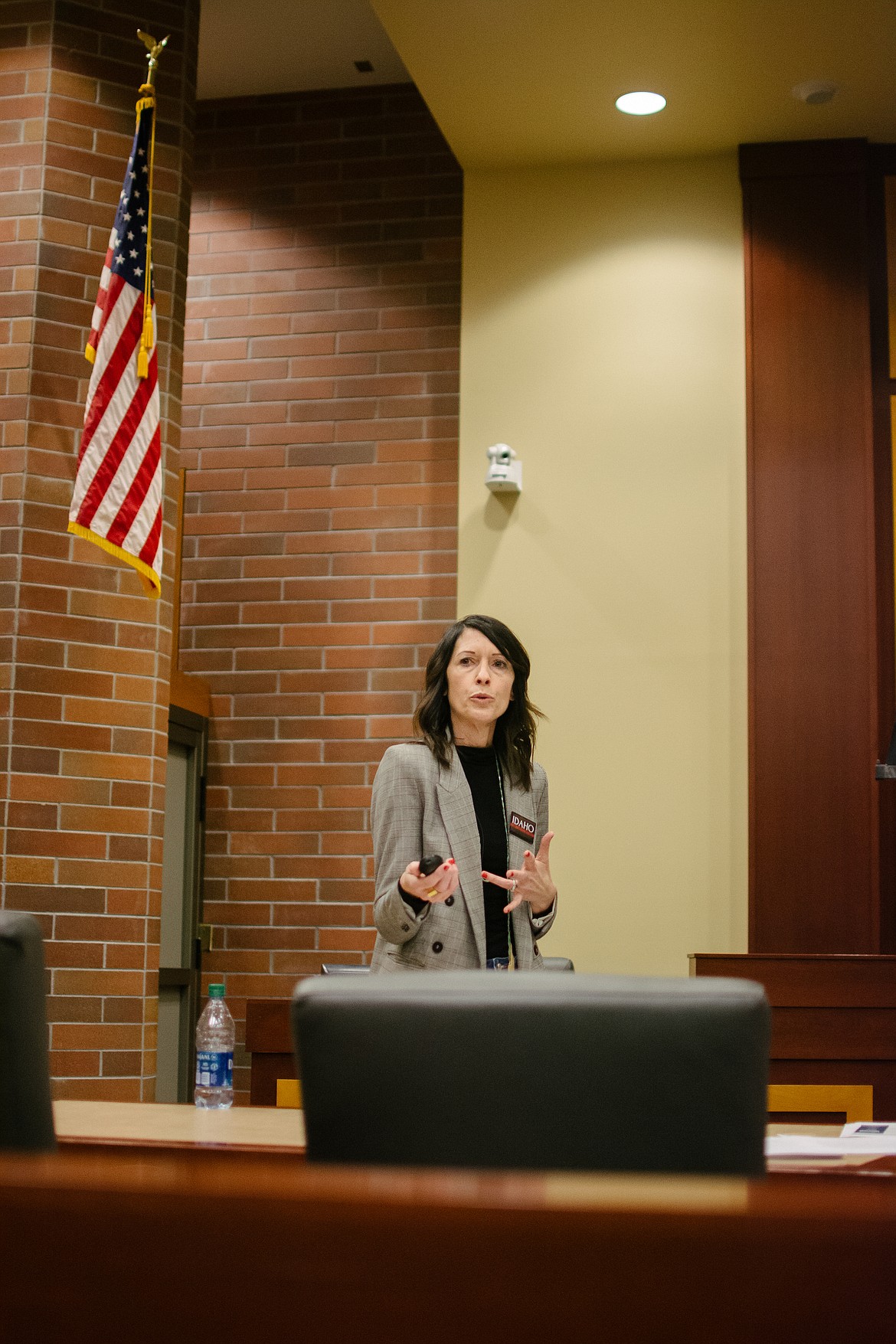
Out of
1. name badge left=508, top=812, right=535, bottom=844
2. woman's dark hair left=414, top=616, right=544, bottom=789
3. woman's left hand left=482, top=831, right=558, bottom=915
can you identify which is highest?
woman's dark hair left=414, top=616, right=544, bottom=789

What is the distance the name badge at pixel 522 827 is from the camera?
8.68 ft

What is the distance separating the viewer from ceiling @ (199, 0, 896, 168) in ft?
13.4

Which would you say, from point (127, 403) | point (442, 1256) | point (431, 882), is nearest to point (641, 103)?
point (127, 403)

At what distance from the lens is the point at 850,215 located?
480 centimetres

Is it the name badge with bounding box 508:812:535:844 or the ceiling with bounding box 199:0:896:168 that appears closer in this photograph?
the name badge with bounding box 508:812:535:844

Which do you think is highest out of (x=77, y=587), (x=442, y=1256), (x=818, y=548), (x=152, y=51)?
(x=152, y=51)

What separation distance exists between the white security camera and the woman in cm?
197

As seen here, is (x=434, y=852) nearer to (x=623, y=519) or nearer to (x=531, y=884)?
(x=531, y=884)

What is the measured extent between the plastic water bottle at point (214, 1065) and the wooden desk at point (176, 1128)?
0.34ft

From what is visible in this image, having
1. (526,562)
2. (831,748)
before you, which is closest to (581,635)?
(526,562)

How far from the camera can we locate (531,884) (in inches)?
95.0

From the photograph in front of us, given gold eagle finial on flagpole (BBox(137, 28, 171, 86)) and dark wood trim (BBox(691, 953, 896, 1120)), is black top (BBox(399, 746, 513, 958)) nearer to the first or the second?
dark wood trim (BBox(691, 953, 896, 1120))

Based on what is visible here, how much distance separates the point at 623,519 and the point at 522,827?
241cm

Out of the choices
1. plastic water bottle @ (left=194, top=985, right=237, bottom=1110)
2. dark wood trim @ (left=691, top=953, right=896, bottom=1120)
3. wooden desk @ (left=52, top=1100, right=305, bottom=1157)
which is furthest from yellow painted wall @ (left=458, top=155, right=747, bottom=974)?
wooden desk @ (left=52, top=1100, right=305, bottom=1157)
